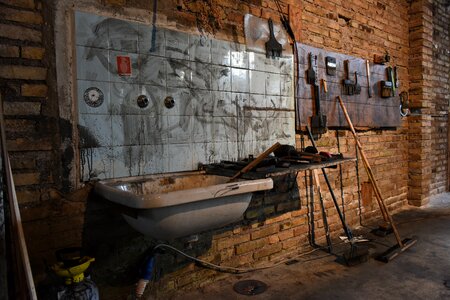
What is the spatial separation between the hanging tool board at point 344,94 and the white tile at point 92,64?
170 centimetres

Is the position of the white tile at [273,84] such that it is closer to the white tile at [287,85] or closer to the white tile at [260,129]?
the white tile at [287,85]

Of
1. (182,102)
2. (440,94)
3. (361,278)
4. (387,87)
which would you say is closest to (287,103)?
(182,102)

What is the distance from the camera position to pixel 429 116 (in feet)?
14.5

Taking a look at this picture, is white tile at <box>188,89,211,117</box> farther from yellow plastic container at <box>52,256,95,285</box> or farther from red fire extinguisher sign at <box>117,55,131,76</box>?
yellow plastic container at <box>52,256,95,285</box>

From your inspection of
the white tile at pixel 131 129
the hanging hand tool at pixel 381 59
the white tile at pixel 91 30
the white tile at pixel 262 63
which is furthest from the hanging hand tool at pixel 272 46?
the hanging hand tool at pixel 381 59

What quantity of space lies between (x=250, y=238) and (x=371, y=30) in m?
2.90

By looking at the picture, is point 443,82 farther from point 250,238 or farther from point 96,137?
point 96,137

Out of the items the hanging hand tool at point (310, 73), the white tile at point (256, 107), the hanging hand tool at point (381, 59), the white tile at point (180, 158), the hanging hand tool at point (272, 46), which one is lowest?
the white tile at point (180, 158)

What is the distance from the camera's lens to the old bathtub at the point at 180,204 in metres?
1.33

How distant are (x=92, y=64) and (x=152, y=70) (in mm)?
361

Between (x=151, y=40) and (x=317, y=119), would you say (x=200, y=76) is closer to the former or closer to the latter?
(x=151, y=40)

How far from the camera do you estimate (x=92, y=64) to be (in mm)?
1715

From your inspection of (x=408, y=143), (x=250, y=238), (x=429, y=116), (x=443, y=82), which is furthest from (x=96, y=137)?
(x=443, y=82)

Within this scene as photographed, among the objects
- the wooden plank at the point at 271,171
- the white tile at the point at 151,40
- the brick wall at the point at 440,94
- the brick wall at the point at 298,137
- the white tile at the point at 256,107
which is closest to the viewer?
the brick wall at the point at 298,137
